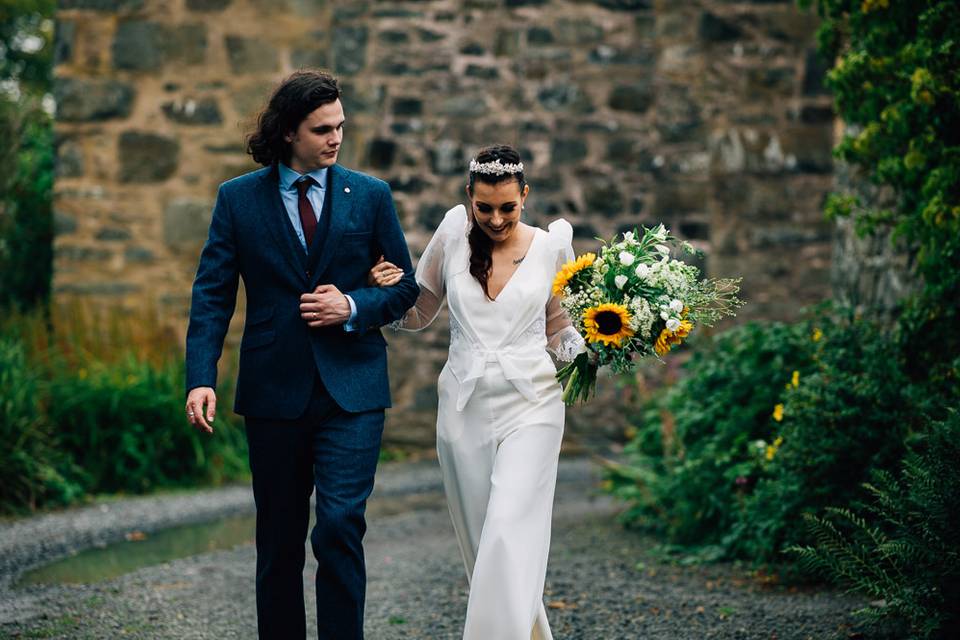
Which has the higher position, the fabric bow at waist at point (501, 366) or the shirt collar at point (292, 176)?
the shirt collar at point (292, 176)

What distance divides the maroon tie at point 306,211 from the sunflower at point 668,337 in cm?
123

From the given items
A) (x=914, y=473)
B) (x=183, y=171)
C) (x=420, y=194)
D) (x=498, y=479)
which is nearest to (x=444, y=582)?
(x=498, y=479)

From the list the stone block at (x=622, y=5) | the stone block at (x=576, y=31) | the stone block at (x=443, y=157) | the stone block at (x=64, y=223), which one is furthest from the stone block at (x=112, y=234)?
the stone block at (x=622, y=5)

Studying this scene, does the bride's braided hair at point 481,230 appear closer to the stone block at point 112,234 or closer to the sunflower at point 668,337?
the sunflower at point 668,337

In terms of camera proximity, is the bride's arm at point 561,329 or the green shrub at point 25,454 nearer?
the bride's arm at point 561,329

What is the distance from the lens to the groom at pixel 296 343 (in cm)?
391

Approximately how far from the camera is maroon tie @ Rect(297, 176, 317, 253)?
4.02 metres

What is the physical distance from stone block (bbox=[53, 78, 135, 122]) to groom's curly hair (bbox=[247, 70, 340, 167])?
20.7 feet

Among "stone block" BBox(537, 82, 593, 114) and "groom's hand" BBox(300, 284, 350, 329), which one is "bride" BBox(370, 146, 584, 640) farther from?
"stone block" BBox(537, 82, 593, 114)

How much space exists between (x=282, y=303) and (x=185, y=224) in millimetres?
6282

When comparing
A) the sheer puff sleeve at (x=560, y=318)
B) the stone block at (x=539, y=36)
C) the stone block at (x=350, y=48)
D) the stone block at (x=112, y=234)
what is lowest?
the stone block at (x=112, y=234)

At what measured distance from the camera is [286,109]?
3959mm

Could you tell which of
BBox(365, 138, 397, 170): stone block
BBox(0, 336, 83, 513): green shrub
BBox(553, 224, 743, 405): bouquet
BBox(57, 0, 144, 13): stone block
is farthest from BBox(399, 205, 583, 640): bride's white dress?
BBox(57, 0, 144, 13): stone block

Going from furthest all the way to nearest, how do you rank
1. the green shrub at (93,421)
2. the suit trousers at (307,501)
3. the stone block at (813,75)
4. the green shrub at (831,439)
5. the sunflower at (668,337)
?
1. the stone block at (813,75)
2. the green shrub at (93,421)
3. the green shrub at (831,439)
4. the sunflower at (668,337)
5. the suit trousers at (307,501)
